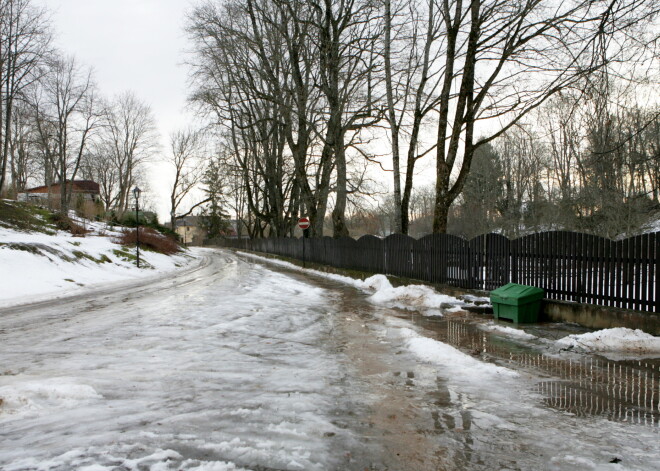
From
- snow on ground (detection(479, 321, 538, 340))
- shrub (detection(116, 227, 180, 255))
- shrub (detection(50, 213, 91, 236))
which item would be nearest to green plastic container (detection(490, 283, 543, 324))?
snow on ground (detection(479, 321, 538, 340))

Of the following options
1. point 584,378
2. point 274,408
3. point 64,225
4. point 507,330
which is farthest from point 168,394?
point 64,225

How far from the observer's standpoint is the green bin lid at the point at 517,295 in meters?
8.84

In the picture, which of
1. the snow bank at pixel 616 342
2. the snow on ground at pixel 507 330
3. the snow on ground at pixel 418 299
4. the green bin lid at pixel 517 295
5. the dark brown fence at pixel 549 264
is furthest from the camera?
the snow on ground at pixel 418 299

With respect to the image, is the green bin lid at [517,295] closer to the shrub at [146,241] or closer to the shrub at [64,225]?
the shrub at [146,241]

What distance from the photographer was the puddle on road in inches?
166

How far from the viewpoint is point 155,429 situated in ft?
11.4

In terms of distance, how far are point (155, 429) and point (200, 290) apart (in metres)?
10.2

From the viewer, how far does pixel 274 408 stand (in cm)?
402

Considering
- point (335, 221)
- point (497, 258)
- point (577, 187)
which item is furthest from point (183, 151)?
point (497, 258)

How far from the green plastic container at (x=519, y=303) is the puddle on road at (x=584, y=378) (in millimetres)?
1343

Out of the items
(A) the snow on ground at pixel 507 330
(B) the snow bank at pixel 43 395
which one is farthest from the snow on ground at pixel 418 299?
(B) the snow bank at pixel 43 395

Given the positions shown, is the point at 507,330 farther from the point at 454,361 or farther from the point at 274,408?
the point at 274,408

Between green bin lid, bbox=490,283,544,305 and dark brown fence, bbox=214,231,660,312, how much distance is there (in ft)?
1.92

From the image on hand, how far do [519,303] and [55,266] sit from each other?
48.1 feet
